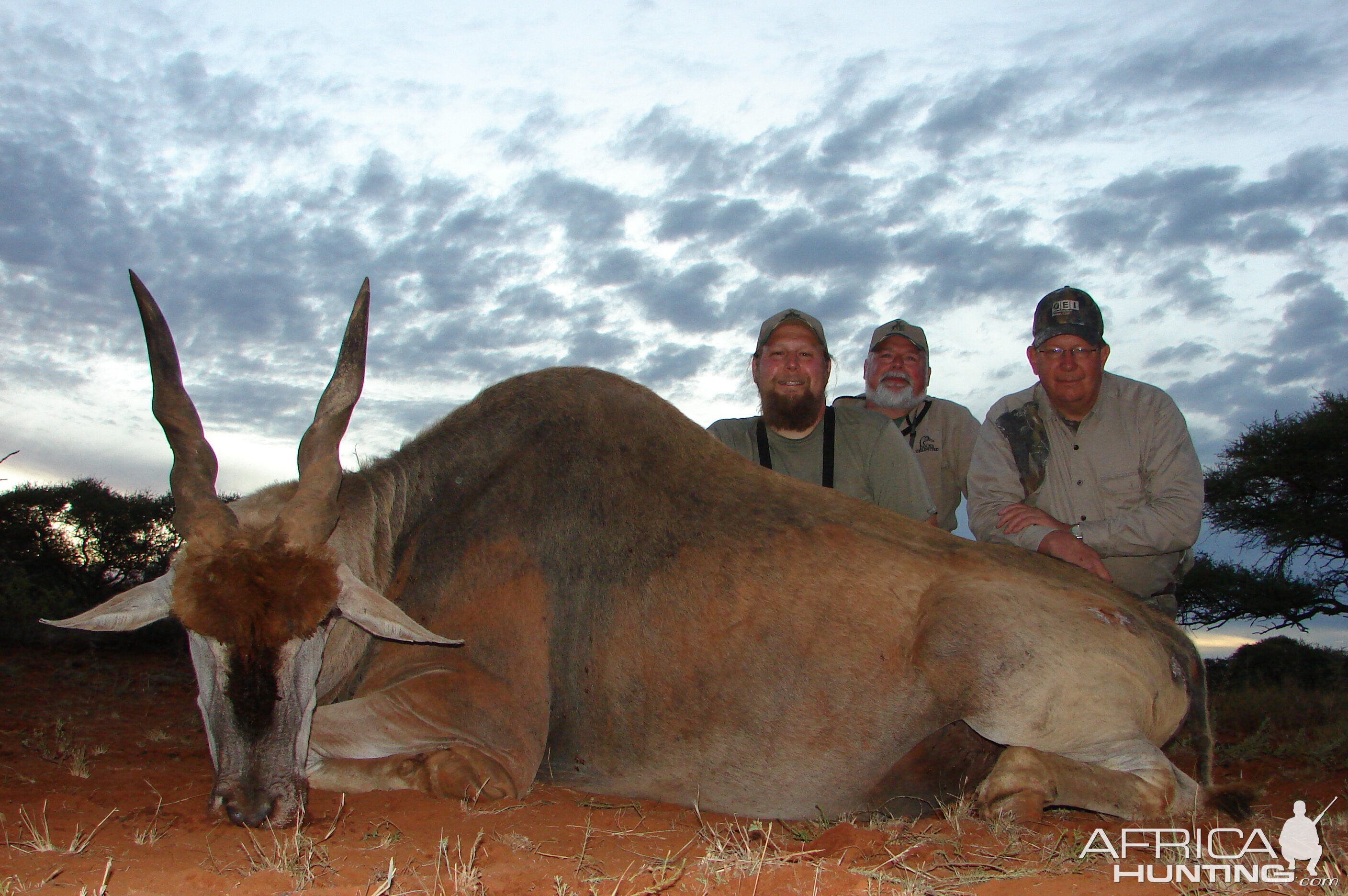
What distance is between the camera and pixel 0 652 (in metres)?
10.5

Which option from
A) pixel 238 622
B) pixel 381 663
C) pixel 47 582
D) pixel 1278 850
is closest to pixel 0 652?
pixel 47 582

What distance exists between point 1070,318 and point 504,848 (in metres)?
4.67

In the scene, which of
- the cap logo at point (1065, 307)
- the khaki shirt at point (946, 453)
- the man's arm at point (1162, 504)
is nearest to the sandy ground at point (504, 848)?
the man's arm at point (1162, 504)

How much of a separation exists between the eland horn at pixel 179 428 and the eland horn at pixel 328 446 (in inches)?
10.2

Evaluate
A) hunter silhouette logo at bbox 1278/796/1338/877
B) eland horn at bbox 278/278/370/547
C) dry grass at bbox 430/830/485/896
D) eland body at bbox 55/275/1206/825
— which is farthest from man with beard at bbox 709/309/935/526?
dry grass at bbox 430/830/485/896

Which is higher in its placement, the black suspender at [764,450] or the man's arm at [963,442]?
the man's arm at [963,442]

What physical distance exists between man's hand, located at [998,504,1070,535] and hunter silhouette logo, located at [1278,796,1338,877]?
210cm

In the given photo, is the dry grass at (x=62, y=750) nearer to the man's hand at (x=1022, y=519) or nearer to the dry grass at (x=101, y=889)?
the dry grass at (x=101, y=889)

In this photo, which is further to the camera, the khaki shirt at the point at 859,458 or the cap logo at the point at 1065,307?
the khaki shirt at the point at 859,458

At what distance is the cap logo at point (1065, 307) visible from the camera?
20.5 feet

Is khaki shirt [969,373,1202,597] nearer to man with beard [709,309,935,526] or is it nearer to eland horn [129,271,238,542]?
man with beard [709,309,935,526]

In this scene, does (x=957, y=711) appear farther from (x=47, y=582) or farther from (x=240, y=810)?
(x=47, y=582)

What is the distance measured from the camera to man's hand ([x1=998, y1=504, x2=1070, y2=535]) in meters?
5.64

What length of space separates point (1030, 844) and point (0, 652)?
10.7 meters
